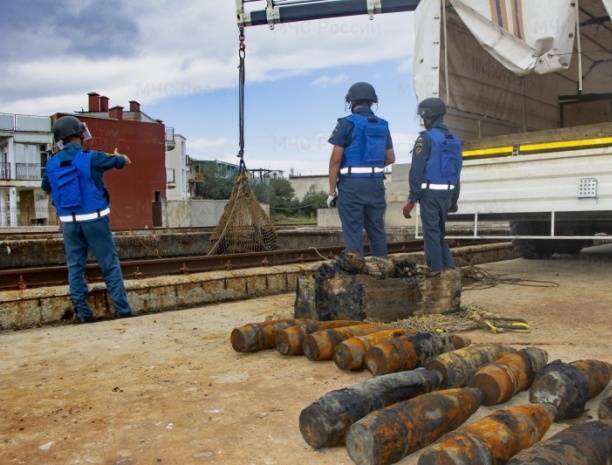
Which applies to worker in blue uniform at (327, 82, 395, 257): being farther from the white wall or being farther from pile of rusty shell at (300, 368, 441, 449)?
the white wall

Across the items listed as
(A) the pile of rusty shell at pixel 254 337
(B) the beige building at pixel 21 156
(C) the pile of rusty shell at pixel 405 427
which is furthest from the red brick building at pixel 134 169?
(C) the pile of rusty shell at pixel 405 427

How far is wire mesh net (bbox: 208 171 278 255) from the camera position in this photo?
916 centimetres

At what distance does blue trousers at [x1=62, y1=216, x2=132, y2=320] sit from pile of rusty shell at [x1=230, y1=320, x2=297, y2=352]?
75.5 inches

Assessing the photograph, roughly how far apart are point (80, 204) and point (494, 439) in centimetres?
415

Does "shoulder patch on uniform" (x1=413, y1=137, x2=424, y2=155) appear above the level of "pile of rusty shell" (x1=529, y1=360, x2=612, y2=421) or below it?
above

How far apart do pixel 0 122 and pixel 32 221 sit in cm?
824

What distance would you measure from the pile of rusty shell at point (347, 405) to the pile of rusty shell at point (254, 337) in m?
1.31

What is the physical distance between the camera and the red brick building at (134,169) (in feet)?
101

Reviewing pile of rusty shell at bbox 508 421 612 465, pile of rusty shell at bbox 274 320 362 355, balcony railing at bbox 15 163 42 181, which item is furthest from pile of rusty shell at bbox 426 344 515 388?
balcony railing at bbox 15 163 42 181

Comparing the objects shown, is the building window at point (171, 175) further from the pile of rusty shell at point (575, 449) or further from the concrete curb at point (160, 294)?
the pile of rusty shell at point (575, 449)

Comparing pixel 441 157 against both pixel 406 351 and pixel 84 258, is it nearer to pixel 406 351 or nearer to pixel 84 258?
pixel 406 351

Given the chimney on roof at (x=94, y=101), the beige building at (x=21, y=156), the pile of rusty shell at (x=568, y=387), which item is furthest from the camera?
the beige building at (x=21, y=156)

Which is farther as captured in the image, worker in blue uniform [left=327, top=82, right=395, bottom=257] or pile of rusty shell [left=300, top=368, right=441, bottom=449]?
worker in blue uniform [left=327, top=82, right=395, bottom=257]

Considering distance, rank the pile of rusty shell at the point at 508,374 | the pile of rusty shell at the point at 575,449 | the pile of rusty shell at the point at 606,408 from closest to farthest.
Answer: the pile of rusty shell at the point at 575,449
the pile of rusty shell at the point at 606,408
the pile of rusty shell at the point at 508,374
